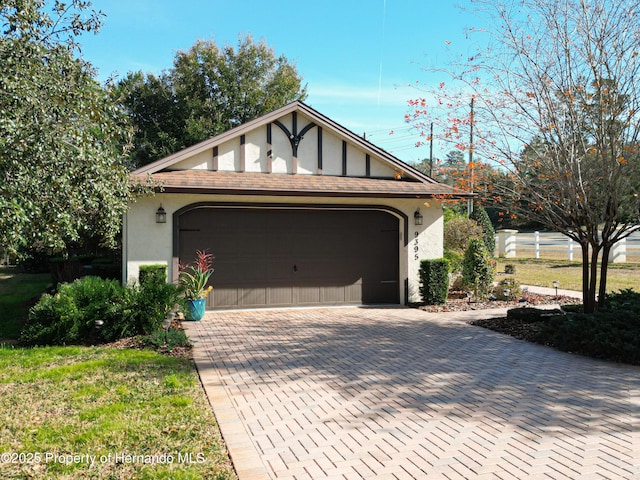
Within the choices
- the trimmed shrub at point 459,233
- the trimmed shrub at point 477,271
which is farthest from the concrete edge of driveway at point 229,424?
the trimmed shrub at point 459,233

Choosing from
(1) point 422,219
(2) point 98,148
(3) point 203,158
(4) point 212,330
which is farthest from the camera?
(1) point 422,219

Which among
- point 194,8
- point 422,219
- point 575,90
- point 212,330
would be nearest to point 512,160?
point 575,90

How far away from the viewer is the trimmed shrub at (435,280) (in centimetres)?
1269

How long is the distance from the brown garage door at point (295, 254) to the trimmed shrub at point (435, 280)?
0.82 meters

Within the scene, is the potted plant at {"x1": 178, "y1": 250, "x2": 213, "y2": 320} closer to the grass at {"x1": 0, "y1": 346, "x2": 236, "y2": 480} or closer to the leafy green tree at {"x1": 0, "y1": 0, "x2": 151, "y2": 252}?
the grass at {"x1": 0, "y1": 346, "x2": 236, "y2": 480}

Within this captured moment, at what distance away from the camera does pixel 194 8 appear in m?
13.1

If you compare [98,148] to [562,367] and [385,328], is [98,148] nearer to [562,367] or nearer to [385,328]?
[385,328]

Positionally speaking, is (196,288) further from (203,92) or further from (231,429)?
(203,92)

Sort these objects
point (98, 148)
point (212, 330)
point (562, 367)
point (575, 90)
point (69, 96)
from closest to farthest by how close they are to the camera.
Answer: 1. point (69, 96)
2. point (98, 148)
3. point (562, 367)
4. point (575, 90)
5. point (212, 330)

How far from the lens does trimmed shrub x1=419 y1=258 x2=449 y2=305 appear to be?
41.6ft

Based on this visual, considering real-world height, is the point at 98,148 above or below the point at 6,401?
above

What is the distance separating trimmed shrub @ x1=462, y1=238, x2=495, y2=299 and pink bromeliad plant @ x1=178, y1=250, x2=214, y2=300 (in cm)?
687

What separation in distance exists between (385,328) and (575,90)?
5646mm

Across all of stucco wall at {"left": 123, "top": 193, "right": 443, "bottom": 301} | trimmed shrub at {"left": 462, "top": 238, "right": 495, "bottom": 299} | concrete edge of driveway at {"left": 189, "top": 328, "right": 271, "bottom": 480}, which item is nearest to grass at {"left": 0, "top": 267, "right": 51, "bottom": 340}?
stucco wall at {"left": 123, "top": 193, "right": 443, "bottom": 301}
